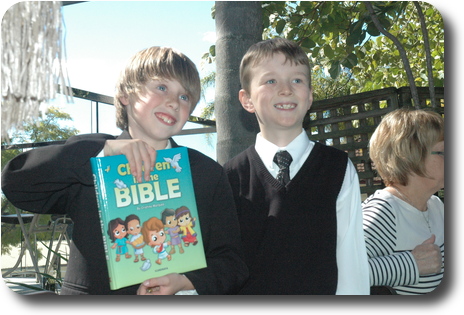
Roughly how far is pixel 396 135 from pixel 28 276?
1.45 m

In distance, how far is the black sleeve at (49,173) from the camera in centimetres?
146

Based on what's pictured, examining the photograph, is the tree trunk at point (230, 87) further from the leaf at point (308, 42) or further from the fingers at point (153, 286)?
the fingers at point (153, 286)

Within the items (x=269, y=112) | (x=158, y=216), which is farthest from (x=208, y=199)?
(x=269, y=112)

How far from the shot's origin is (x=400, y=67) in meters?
2.31

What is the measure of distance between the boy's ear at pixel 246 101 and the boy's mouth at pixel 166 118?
1.06ft

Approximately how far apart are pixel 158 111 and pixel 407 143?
0.98 meters

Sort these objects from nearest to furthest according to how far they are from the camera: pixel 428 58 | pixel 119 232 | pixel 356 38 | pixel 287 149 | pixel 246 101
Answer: pixel 119 232 → pixel 287 149 → pixel 246 101 → pixel 428 58 → pixel 356 38

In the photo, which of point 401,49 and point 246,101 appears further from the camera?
point 401,49

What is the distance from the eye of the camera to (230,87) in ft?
6.88

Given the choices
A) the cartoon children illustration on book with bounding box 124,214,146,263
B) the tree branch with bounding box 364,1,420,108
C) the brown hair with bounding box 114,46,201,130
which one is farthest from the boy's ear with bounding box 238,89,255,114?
the tree branch with bounding box 364,1,420,108

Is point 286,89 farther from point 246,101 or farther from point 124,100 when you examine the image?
point 124,100

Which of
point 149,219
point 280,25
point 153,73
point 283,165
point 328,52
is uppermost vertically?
point 280,25

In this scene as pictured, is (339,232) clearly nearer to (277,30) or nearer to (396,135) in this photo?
(396,135)

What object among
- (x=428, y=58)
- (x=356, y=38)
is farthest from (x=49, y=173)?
(x=428, y=58)
